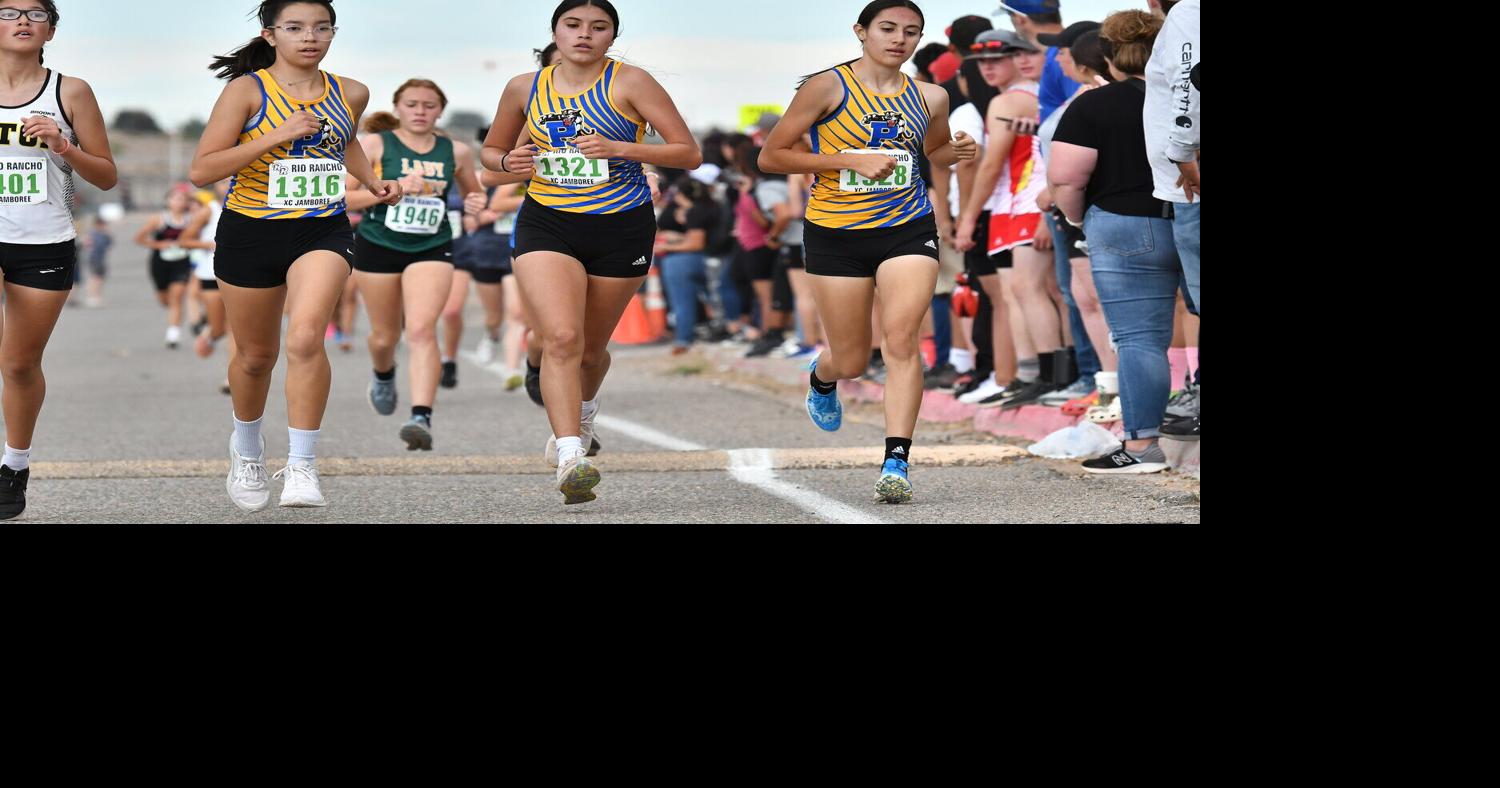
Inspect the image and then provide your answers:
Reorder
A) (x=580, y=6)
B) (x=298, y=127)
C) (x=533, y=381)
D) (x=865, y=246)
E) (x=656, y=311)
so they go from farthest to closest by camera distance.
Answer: (x=656, y=311), (x=533, y=381), (x=865, y=246), (x=580, y=6), (x=298, y=127)

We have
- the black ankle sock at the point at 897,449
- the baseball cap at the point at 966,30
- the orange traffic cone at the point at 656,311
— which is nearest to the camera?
the black ankle sock at the point at 897,449

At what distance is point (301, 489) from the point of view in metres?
6.73

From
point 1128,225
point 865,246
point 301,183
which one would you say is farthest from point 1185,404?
point 301,183

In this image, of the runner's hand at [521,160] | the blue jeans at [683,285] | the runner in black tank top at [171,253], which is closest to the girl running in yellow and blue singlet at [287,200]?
the runner's hand at [521,160]

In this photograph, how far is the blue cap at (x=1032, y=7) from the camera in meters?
9.82

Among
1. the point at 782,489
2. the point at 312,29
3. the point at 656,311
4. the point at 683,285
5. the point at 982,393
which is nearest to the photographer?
the point at 312,29

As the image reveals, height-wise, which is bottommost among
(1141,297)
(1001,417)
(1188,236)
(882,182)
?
(1001,417)

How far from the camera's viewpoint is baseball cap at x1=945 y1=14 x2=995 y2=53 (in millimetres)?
11031

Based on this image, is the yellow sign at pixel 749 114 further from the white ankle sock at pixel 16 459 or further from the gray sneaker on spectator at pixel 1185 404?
the white ankle sock at pixel 16 459

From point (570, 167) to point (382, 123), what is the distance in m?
3.33

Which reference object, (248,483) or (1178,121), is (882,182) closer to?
(1178,121)

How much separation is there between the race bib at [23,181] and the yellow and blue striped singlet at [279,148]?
1.91ft
